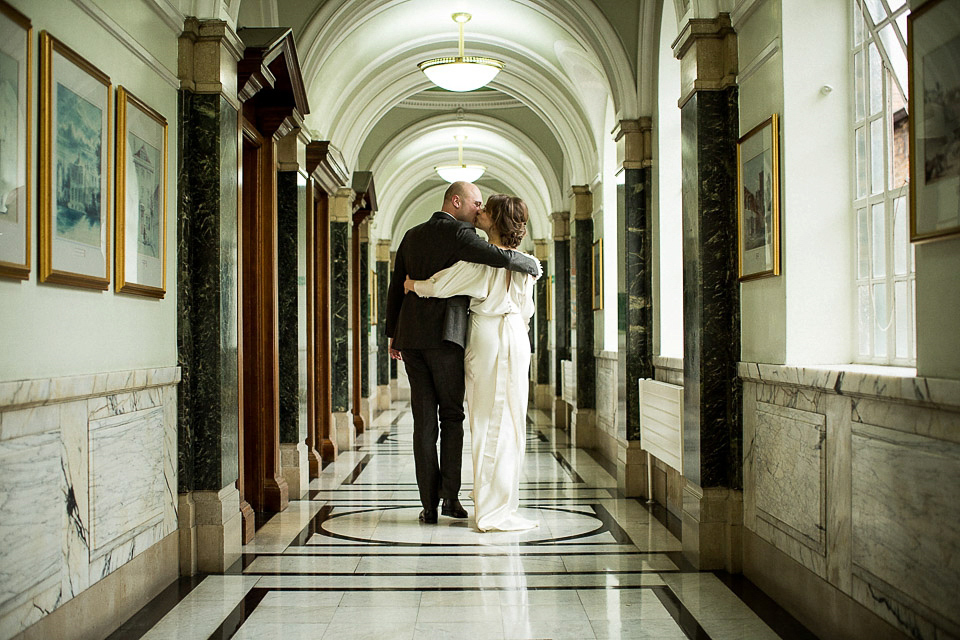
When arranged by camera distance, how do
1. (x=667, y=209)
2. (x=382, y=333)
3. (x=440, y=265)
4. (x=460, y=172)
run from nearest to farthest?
(x=440, y=265) → (x=667, y=209) → (x=460, y=172) → (x=382, y=333)

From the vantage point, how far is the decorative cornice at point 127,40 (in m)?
3.61

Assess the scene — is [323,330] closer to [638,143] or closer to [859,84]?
[638,143]

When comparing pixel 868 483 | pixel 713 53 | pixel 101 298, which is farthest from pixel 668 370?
pixel 101 298

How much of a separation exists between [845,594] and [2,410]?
3.07 m

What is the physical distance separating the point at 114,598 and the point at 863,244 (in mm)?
3649

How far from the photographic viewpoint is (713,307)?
4844 mm

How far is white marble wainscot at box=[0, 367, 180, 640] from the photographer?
2.91 meters

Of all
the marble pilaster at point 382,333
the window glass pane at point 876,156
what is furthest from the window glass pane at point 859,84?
the marble pilaster at point 382,333

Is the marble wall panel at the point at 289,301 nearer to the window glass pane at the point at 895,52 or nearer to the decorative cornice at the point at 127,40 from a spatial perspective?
the decorative cornice at the point at 127,40

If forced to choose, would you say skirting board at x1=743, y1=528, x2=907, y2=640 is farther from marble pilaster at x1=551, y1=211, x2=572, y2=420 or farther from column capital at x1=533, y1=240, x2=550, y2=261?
column capital at x1=533, y1=240, x2=550, y2=261

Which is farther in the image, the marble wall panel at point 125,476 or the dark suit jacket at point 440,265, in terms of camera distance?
the dark suit jacket at point 440,265

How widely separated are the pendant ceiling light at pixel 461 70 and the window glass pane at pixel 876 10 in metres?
5.73

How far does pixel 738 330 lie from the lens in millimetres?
4781

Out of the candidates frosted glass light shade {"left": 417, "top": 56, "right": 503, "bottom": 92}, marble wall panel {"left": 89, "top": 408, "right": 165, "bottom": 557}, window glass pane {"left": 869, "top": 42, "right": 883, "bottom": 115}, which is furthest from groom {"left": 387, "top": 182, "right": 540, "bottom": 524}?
frosted glass light shade {"left": 417, "top": 56, "right": 503, "bottom": 92}
